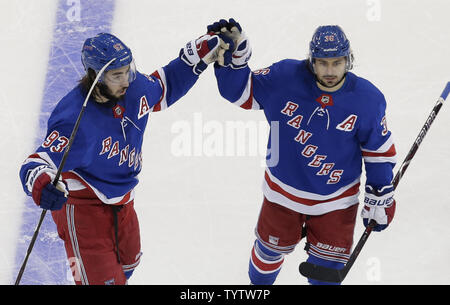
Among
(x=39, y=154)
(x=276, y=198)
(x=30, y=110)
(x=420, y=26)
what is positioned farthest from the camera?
(x=420, y=26)

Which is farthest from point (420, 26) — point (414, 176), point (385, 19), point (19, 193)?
point (19, 193)

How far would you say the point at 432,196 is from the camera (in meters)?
4.21

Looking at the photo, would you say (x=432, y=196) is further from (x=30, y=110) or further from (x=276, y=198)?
(x=30, y=110)

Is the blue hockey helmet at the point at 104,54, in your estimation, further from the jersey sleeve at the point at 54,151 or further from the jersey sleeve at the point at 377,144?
the jersey sleeve at the point at 377,144

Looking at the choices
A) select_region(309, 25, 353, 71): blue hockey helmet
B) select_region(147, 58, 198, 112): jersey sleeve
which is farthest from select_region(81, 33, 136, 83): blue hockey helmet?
select_region(309, 25, 353, 71): blue hockey helmet

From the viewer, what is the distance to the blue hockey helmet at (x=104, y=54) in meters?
2.98

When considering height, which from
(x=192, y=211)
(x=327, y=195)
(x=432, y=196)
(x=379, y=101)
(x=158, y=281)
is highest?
(x=379, y=101)

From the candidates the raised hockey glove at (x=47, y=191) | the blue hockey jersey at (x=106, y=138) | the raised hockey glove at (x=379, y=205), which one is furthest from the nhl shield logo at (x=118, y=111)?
the raised hockey glove at (x=379, y=205)

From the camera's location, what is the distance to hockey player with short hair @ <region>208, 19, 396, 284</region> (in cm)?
314

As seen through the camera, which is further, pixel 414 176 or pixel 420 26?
pixel 420 26

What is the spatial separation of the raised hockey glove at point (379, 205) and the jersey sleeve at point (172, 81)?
97 centimetres

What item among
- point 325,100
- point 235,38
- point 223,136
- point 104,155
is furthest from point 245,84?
point 223,136

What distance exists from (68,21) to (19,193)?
1.43 m

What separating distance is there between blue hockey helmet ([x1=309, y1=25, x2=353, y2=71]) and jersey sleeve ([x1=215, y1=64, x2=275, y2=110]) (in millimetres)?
272
